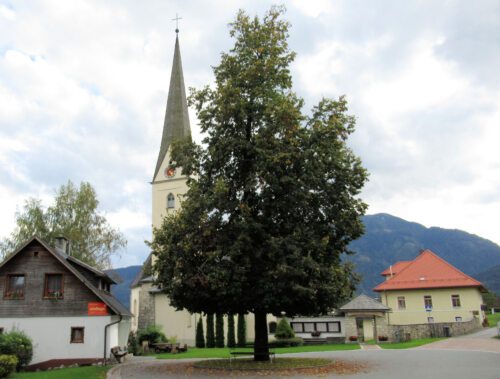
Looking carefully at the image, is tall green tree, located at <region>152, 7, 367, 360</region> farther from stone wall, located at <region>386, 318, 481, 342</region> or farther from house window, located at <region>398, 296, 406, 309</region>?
house window, located at <region>398, 296, 406, 309</region>

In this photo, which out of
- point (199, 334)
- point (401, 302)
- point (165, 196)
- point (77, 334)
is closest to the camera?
point (77, 334)

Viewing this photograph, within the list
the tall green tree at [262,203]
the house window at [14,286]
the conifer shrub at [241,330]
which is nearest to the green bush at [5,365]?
the tall green tree at [262,203]

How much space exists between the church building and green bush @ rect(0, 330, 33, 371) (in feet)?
66.5

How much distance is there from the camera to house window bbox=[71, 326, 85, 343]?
2639cm

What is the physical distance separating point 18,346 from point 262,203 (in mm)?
14063

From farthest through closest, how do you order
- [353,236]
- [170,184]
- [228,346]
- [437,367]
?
1. [170,184]
2. [228,346]
3. [353,236]
4. [437,367]

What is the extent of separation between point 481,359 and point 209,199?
13.1m

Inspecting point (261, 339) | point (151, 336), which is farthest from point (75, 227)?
point (261, 339)

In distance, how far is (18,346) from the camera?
2403 cm

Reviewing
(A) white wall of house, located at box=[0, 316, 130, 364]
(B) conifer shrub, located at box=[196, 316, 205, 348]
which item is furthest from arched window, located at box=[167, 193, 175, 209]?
(A) white wall of house, located at box=[0, 316, 130, 364]

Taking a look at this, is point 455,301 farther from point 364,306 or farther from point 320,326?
point 320,326

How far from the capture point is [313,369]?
1877 cm

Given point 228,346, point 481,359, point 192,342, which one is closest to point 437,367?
point 481,359

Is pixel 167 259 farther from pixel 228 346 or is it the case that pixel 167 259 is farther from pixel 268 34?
pixel 228 346
